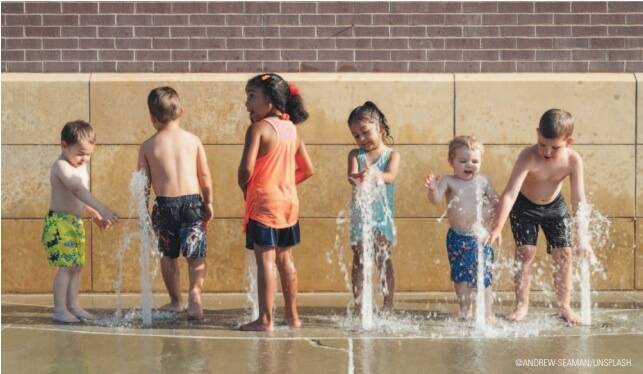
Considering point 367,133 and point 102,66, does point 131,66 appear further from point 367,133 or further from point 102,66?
point 367,133

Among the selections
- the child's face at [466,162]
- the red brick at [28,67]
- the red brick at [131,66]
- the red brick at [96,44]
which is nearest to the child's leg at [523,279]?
the child's face at [466,162]

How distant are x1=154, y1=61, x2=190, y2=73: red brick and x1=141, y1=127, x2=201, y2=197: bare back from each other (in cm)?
127

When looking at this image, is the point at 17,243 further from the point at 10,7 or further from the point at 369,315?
the point at 369,315

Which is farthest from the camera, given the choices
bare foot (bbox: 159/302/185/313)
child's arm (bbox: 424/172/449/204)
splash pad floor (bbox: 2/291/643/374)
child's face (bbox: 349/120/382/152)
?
bare foot (bbox: 159/302/185/313)

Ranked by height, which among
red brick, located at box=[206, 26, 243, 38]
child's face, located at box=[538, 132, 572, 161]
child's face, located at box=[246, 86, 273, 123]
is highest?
red brick, located at box=[206, 26, 243, 38]

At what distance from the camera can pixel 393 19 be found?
8.61 m

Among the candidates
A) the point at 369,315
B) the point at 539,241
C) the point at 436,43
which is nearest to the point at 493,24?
the point at 436,43

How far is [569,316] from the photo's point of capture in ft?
23.7

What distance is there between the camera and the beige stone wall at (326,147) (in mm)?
8523

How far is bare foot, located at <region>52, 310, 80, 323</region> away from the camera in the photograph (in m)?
7.32

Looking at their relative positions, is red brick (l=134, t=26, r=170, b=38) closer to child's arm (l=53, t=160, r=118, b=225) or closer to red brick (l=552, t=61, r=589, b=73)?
child's arm (l=53, t=160, r=118, b=225)

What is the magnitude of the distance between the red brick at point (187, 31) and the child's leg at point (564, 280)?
9.91 ft

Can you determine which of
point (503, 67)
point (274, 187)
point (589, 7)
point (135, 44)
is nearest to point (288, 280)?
point (274, 187)

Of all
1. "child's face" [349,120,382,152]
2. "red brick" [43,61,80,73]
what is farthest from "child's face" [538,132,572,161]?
"red brick" [43,61,80,73]
